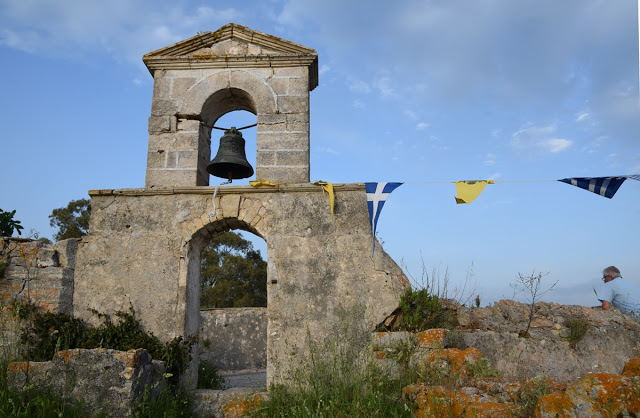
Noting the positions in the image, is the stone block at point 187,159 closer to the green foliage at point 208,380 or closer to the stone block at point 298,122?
the stone block at point 298,122

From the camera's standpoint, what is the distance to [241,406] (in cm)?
582

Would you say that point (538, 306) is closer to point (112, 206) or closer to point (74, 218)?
point (112, 206)

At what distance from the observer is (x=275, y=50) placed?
24.3ft

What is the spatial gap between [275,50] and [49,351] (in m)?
4.97

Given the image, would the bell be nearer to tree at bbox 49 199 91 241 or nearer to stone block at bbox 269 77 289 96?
stone block at bbox 269 77 289 96

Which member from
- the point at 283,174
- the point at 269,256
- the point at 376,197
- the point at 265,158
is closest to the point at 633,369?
the point at 376,197

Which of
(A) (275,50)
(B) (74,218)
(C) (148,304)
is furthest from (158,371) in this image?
(B) (74,218)

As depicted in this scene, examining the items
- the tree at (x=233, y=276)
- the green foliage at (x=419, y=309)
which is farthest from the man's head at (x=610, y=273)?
the tree at (x=233, y=276)

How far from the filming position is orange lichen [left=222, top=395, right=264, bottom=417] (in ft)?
18.7

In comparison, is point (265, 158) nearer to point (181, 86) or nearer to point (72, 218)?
point (181, 86)

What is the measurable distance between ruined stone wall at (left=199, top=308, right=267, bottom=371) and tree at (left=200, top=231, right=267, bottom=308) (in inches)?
331

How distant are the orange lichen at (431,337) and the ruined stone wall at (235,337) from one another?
8981 millimetres

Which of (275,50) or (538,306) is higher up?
(275,50)

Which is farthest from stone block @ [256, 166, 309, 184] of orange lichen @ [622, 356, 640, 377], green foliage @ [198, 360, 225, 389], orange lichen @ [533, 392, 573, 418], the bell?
orange lichen @ [622, 356, 640, 377]
